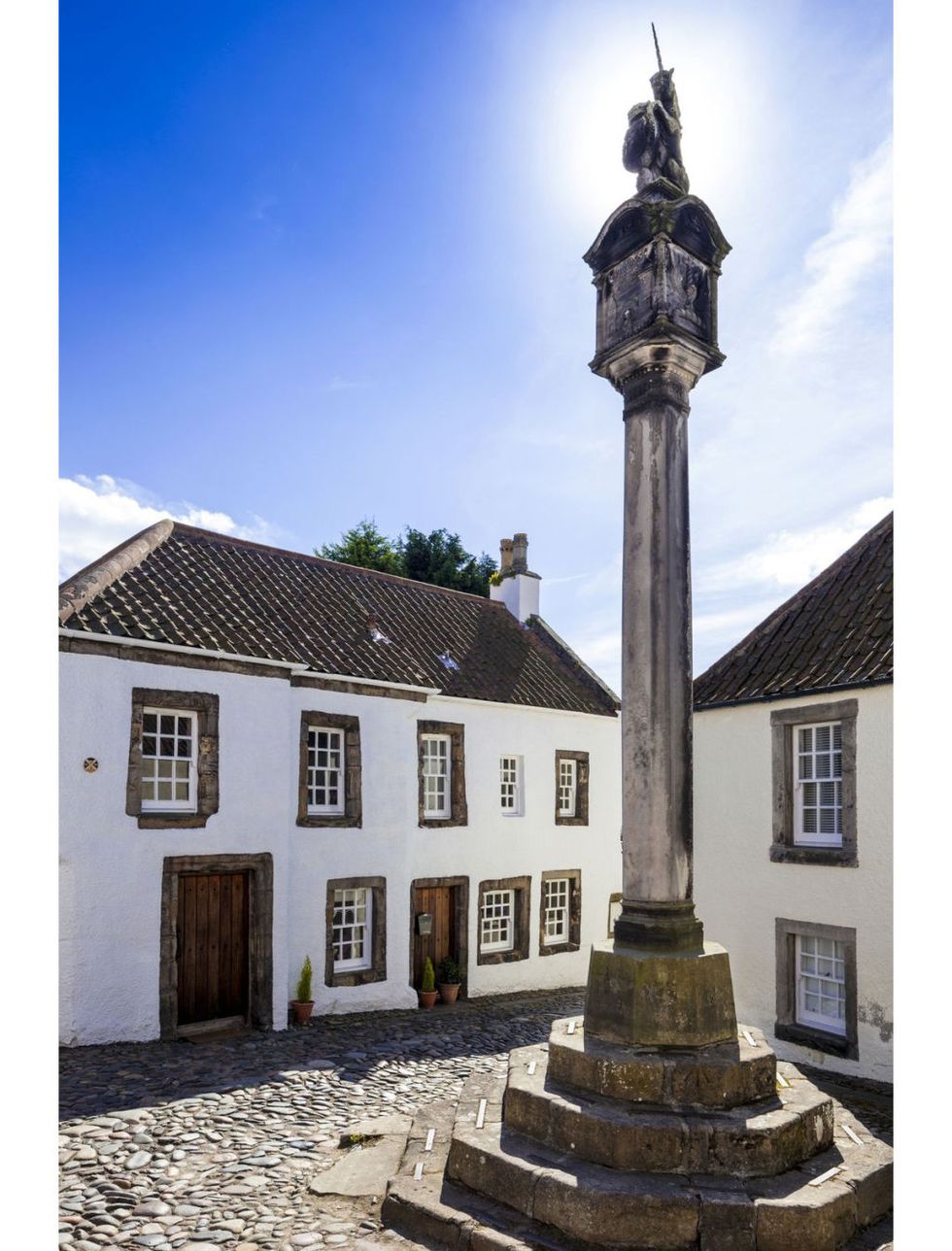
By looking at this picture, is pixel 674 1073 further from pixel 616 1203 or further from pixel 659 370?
pixel 659 370

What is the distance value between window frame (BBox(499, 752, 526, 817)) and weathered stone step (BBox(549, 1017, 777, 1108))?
40.5 ft

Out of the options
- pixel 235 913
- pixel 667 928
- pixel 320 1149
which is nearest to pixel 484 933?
pixel 235 913

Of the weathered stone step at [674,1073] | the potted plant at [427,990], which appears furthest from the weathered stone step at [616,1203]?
the potted plant at [427,990]

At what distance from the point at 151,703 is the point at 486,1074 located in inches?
293

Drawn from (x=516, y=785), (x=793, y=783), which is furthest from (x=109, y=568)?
(x=793, y=783)

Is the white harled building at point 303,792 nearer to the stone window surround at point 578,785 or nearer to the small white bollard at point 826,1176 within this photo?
the stone window surround at point 578,785

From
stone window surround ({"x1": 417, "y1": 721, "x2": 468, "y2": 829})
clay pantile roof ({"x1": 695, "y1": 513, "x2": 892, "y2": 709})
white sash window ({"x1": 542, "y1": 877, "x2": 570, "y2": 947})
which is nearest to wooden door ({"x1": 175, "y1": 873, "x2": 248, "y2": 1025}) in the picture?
stone window surround ({"x1": 417, "y1": 721, "x2": 468, "y2": 829})

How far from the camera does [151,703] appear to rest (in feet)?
40.4

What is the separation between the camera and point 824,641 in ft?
39.7

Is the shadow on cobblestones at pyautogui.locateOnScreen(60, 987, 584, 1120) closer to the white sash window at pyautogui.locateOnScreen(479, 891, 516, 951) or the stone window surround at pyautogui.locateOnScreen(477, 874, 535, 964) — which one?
the stone window surround at pyautogui.locateOnScreen(477, 874, 535, 964)

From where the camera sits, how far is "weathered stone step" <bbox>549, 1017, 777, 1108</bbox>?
18.5 ft

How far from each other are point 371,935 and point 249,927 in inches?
108

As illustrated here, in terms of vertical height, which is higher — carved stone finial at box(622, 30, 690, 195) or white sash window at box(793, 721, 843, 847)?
carved stone finial at box(622, 30, 690, 195)

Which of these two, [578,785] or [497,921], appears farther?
[578,785]
